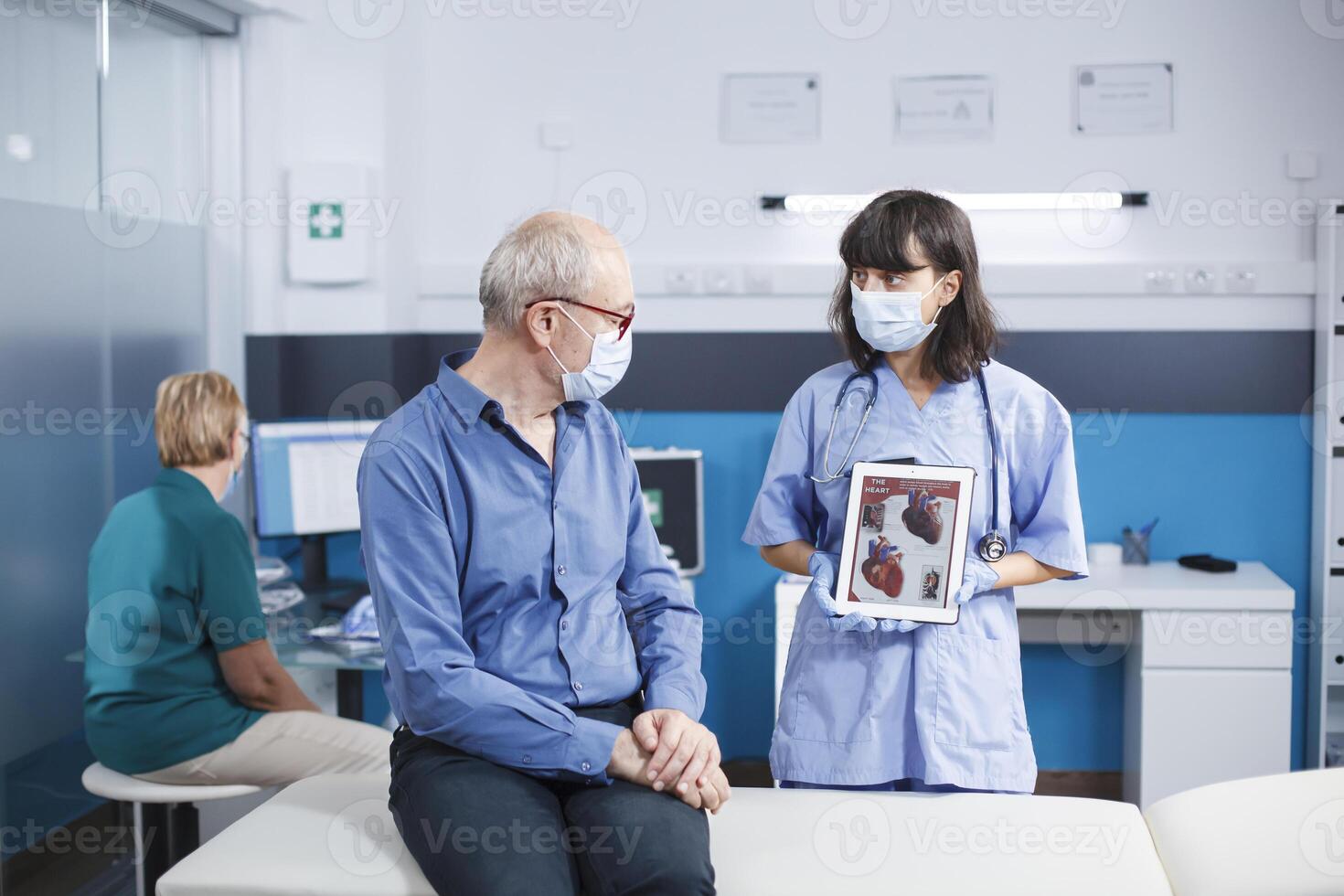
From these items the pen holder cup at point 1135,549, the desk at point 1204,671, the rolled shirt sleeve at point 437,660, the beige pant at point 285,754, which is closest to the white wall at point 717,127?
the pen holder cup at point 1135,549

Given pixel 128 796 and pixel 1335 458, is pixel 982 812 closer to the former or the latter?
pixel 128 796

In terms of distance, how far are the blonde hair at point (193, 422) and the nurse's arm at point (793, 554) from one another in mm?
1258

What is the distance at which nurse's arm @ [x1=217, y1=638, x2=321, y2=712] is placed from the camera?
92.0 inches

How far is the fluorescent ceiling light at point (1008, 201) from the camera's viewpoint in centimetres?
357

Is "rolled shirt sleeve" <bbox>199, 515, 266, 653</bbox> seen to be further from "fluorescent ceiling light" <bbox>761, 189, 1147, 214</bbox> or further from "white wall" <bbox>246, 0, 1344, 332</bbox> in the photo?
"fluorescent ceiling light" <bbox>761, 189, 1147, 214</bbox>

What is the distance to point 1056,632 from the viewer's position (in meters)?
3.46

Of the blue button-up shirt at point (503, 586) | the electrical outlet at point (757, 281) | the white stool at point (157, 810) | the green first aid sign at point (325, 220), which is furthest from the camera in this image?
the electrical outlet at point (757, 281)

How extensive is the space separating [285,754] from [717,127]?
235cm

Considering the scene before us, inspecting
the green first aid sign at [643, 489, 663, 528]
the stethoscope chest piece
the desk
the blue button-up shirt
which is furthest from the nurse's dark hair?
the green first aid sign at [643, 489, 663, 528]

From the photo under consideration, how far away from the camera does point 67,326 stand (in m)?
2.88

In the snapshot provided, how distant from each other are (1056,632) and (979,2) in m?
1.97

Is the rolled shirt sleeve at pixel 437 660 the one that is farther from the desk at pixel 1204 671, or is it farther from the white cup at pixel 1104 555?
the white cup at pixel 1104 555

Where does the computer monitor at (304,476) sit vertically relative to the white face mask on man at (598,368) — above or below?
below

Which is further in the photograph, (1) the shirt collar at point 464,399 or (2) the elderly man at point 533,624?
(1) the shirt collar at point 464,399
